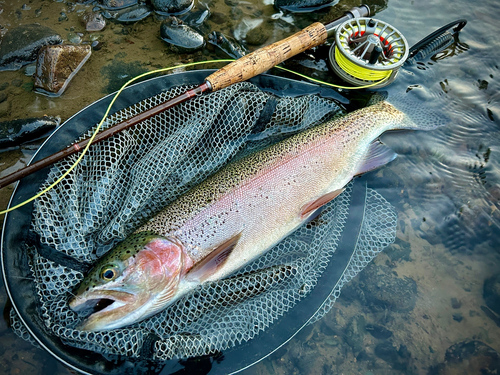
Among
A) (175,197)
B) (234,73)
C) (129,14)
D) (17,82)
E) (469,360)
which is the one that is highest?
(129,14)

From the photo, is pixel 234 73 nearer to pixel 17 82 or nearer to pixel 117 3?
pixel 117 3

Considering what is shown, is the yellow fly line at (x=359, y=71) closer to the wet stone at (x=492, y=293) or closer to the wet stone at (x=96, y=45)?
the wet stone at (x=492, y=293)

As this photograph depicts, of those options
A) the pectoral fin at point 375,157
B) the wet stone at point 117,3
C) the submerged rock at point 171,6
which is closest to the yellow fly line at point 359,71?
the pectoral fin at point 375,157

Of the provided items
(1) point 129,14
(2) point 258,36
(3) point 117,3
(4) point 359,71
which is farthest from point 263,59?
(3) point 117,3

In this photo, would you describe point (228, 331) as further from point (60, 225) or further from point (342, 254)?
point (60, 225)

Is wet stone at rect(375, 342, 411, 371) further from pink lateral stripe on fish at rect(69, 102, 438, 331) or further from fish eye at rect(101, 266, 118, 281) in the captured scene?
fish eye at rect(101, 266, 118, 281)

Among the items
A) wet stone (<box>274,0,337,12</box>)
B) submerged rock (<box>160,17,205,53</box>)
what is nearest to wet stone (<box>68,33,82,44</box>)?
submerged rock (<box>160,17,205,53</box>)

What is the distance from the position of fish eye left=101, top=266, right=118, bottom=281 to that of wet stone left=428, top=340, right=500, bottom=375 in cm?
273

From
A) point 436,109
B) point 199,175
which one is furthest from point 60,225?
point 436,109

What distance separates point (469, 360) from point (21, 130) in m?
4.70

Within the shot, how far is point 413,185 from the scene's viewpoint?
3.46 metres

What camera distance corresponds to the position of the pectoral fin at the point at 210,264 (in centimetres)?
254

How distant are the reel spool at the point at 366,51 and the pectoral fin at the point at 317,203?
1.32 meters

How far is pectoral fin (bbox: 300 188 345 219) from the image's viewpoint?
288 centimetres
